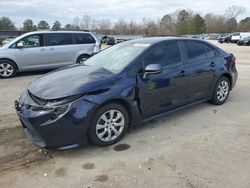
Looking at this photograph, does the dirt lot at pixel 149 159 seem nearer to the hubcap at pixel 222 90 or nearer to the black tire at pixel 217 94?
the black tire at pixel 217 94

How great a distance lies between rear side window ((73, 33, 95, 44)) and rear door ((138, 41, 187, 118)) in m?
6.35

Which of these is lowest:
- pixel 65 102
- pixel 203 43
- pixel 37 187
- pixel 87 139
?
pixel 37 187

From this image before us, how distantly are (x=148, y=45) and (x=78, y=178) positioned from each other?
2.39m

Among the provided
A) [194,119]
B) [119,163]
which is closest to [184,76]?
[194,119]

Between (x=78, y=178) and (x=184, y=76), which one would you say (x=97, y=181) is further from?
(x=184, y=76)

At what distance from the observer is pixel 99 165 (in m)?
3.19

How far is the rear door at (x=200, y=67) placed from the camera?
4617mm

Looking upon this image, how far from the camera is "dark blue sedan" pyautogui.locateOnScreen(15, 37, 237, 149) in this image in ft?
10.6

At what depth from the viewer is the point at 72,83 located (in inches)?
139

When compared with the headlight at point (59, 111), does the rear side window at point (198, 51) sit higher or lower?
higher

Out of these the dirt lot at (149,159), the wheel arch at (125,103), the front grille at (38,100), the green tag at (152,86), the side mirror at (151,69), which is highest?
the side mirror at (151,69)

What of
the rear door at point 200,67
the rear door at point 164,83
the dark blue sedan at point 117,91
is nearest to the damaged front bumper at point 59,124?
the dark blue sedan at point 117,91

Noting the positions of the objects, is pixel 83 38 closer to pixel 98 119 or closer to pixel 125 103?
pixel 125 103

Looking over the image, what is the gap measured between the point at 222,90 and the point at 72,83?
3441 millimetres
